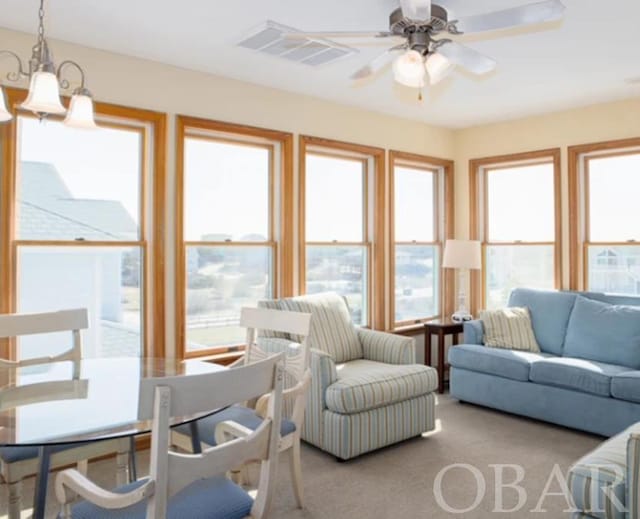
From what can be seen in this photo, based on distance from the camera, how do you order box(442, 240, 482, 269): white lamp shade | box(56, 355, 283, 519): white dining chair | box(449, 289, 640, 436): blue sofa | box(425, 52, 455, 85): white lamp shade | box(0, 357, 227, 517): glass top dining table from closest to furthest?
box(56, 355, 283, 519): white dining chair
box(0, 357, 227, 517): glass top dining table
box(425, 52, 455, 85): white lamp shade
box(449, 289, 640, 436): blue sofa
box(442, 240, 482, 269): white lamp shade

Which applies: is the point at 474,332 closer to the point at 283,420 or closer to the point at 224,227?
the point at 224,227

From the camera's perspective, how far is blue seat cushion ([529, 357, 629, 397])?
146 inches

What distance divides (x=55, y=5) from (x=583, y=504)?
11.4ft

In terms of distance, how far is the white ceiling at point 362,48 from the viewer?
9.44 feet

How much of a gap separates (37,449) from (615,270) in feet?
15.5

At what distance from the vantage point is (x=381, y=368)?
380 centimetres

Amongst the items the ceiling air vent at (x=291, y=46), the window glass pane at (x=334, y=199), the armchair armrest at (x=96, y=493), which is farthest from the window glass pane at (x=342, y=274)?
the armchair armrest at (x=96, y=493)

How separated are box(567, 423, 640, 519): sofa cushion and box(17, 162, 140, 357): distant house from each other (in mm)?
2870

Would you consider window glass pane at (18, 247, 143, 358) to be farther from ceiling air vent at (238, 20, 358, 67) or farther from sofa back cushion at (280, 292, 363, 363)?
ceiling air vent at (238, 20, 358, 67)

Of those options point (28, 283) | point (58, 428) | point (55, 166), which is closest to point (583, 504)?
point (58, 428)

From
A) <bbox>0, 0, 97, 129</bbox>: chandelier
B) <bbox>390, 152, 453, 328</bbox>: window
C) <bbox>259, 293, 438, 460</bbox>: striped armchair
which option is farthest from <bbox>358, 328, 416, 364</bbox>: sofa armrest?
<bbox>0, 0, 97, 129</bbox>: chandelier

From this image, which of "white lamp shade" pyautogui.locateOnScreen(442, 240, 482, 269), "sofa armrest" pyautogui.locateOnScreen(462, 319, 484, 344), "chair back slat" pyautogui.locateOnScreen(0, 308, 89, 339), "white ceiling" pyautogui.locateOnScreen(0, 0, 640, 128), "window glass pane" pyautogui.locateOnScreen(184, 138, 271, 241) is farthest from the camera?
"white lamp shade" pyautogui.locateOnScreen(442, 240, 482, 269)

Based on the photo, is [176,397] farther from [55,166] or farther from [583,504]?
[55,166]

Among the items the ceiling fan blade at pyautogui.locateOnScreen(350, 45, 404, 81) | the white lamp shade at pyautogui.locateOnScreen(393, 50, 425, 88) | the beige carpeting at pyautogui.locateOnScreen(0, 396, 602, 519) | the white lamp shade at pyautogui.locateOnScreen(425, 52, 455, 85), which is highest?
the ceiling fan blade at pyautogui.locateOnScreen(350, 45, 404, 81)
